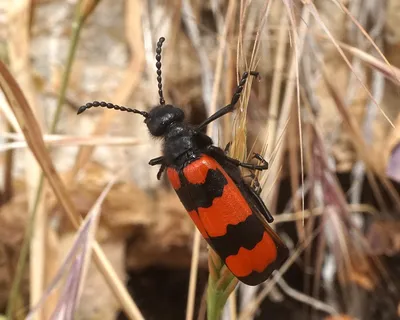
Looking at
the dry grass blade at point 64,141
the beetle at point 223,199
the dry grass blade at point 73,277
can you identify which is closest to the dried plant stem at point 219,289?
the beetle at point 223,199

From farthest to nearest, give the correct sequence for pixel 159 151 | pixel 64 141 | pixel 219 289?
pixel 159 151 → pixel 64 141 → pixel 219 289

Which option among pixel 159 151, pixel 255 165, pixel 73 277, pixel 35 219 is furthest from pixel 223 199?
pixel 159 151

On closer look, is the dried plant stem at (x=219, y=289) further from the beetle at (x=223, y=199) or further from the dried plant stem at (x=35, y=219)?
the dried plant stem at (x=35, y=219)

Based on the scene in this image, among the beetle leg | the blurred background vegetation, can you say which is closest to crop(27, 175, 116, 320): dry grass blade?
the beetle leg

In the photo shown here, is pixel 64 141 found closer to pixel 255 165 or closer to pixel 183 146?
pixel 183 146

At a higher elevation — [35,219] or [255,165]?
[35,219]

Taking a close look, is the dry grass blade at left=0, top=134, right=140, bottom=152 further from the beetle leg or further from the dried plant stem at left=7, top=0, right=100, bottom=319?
the beetle leg

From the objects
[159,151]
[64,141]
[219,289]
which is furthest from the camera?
[159,151]
